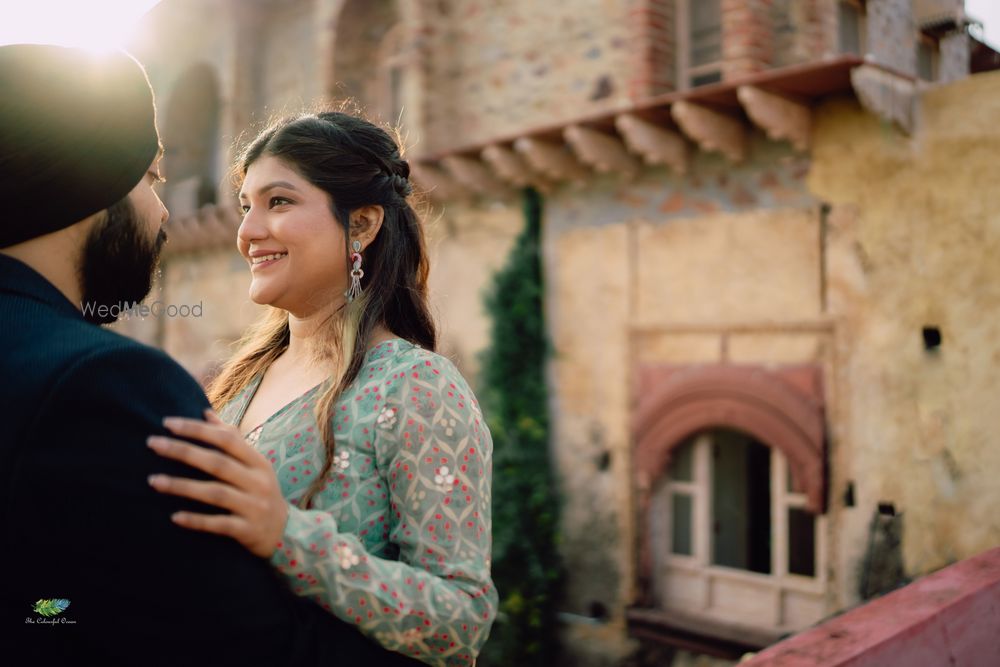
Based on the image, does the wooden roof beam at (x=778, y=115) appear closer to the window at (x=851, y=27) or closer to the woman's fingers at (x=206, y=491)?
the window at (x=851, y=27)

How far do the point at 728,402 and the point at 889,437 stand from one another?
0.98m

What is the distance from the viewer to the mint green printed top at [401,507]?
3.90 feet

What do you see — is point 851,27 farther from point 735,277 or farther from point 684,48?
point 735,277

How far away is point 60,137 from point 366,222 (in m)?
0.70

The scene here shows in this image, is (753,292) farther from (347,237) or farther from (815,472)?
(347,237)

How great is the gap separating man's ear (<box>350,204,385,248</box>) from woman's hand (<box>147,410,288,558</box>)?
69cm

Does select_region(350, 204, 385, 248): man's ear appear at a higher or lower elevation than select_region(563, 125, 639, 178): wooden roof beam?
lower

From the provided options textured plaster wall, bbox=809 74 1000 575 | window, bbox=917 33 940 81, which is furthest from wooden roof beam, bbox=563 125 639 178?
window, bbox=917 33 940 81

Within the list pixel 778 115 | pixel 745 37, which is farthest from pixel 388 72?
pixel 778 115

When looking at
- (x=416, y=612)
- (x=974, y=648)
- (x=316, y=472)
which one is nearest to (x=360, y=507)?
(x=316, y=472)

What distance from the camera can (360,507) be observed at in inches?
54.0

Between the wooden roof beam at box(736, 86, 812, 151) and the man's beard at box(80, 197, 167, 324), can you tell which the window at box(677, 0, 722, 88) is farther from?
the man's beard at box(80, 197, 167, 324)

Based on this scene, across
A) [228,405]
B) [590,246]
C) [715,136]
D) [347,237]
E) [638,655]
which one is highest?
[715,136]

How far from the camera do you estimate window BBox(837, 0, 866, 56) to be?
586cm
